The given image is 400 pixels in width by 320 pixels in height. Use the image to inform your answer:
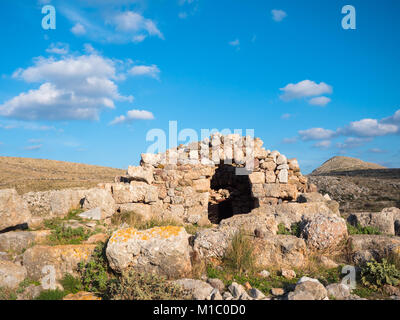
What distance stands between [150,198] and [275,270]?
198 inches

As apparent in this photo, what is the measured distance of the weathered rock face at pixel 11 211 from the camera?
19.4 feet

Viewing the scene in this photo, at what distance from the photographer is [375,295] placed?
Answer: 15.0ft

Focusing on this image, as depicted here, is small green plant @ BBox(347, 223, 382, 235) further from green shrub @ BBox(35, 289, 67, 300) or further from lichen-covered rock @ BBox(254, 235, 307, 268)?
green shrub @ BBox(35, 289, 67, 300)

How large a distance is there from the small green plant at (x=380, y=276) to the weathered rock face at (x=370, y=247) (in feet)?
1.71

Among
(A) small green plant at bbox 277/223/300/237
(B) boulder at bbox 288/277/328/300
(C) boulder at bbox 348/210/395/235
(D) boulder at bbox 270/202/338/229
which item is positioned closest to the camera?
(B) boulder at bbox 288/277/328/300

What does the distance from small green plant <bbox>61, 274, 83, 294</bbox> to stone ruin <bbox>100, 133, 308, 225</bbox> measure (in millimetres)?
4061

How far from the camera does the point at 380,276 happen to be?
4871 millimetres

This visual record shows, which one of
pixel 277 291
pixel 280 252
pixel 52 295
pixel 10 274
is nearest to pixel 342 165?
pixel 280 252

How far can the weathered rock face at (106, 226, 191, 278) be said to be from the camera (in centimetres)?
467

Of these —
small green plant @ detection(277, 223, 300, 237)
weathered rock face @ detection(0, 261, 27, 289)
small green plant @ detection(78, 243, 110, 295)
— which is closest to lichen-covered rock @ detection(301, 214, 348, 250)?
small green plant @ detection(277, 223, 300, 237)

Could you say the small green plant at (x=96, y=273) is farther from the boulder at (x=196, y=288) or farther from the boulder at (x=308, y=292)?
the boulder at (x=308, y=292)

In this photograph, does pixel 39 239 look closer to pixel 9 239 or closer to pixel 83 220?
pixel 9 239

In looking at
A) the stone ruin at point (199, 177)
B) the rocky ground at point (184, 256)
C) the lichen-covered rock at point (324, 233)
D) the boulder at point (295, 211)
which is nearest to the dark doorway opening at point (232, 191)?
the stone ruin at point (199, 177)

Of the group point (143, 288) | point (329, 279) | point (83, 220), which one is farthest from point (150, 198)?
point (329, 279)
